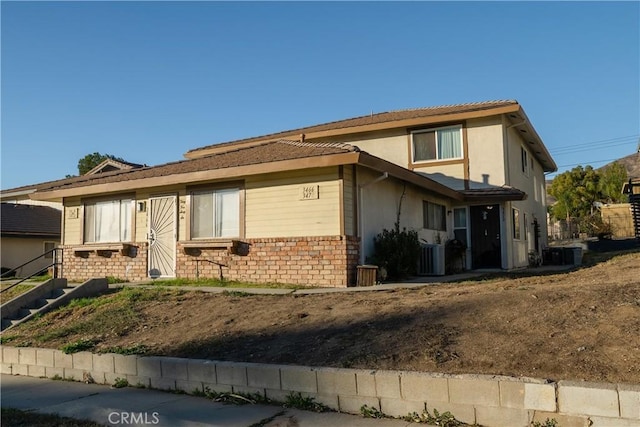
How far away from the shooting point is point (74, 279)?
594 inches

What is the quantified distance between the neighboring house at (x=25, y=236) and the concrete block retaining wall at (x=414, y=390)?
63.1ft

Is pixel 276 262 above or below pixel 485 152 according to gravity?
below

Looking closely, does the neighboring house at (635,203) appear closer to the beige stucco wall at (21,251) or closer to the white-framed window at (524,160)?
the white-framed window at (524,160)

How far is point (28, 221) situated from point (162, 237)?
46.5 ft

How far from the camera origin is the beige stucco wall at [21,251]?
22.9 meters

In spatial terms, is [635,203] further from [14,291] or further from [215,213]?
[14,291]

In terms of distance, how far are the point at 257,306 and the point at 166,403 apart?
9.82 feet

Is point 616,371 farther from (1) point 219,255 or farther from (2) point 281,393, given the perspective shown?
(1) point 219,255

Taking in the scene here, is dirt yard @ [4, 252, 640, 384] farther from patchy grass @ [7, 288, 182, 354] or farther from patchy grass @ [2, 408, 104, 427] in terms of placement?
patchy grass @ [2, 408, 104, 427]

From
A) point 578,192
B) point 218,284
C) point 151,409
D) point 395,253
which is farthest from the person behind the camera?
point 578,192

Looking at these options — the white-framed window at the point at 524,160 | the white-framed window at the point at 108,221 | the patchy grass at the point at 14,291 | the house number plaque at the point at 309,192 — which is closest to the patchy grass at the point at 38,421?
the house number plaque at the point at 309,192

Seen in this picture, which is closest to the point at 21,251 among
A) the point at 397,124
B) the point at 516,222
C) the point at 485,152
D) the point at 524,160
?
the point at 397,124

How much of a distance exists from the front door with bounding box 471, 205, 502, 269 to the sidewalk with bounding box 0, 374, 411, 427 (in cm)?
1297

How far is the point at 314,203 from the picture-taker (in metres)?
11.2
